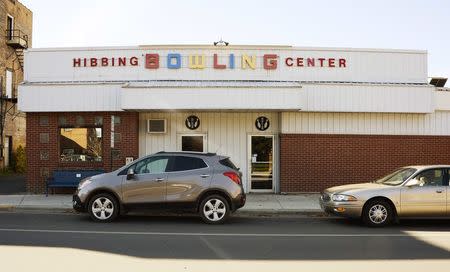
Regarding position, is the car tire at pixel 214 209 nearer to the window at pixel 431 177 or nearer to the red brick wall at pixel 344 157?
the window at pixel 431 177

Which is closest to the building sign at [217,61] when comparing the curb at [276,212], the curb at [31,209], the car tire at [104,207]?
the curb at [31,209]

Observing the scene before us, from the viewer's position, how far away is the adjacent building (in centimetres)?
3241

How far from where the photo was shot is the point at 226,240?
980cm

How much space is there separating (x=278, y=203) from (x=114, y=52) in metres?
7.72

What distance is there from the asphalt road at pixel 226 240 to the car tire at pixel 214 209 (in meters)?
0.33

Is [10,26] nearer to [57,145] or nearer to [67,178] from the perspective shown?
[57,145]

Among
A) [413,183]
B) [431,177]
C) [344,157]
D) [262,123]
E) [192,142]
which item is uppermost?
[262,123]

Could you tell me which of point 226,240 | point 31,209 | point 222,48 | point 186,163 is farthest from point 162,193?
point 222,48

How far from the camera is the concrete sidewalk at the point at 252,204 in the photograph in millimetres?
13961

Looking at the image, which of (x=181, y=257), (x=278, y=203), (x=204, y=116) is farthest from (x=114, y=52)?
(x=181, y=257)

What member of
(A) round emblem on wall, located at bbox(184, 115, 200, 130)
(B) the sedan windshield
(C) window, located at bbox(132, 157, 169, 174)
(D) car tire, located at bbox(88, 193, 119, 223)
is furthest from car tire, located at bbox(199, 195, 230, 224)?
(A) round emblem on wall, located at bbox(184, 115, 200, 130)

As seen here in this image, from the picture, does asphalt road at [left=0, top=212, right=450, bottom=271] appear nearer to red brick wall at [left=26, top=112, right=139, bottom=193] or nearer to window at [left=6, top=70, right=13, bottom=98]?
→ red brick wall at [left=26, top=112, right=139, bottom=193]

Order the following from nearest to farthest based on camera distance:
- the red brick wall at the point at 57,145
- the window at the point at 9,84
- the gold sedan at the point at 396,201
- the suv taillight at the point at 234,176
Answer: the gold sedan at the point at 396,201 → the suv taillight at the point at 234,176 → the red brick wall at the point at 57,145 → the window at the point at 9,84

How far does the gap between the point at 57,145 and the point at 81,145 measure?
0.81 m
